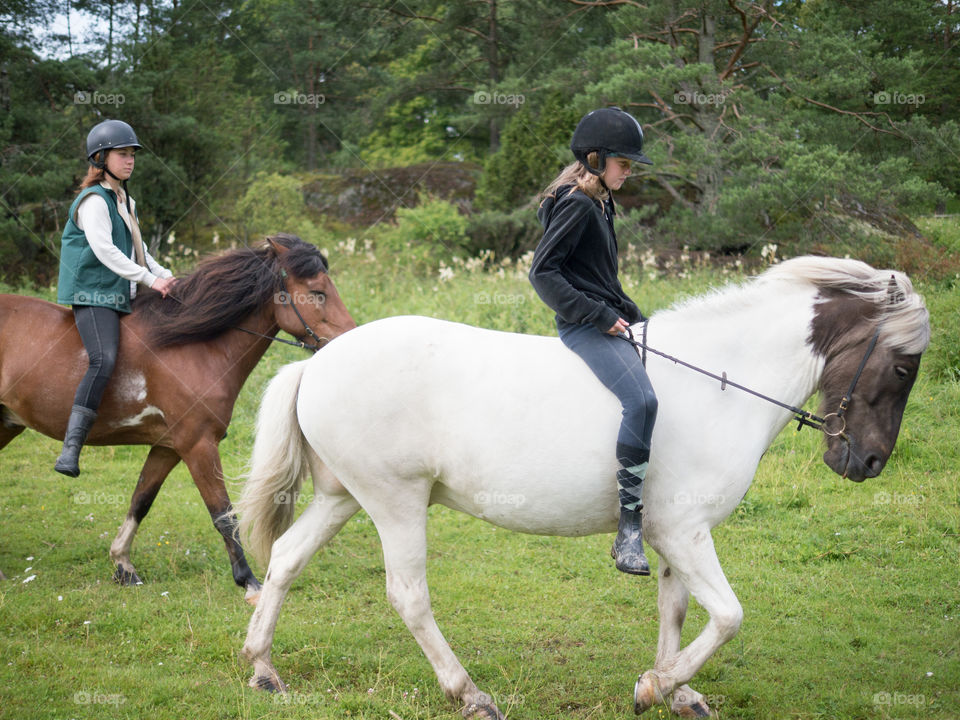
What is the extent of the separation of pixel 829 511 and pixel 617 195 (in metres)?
11.2

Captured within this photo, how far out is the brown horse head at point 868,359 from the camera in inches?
134

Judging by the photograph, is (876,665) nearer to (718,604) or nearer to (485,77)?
(718,604)

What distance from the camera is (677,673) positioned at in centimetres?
352

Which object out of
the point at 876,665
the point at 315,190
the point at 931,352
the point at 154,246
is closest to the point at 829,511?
the point at 876,665

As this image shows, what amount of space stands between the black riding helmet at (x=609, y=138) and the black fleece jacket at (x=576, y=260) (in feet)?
0.63

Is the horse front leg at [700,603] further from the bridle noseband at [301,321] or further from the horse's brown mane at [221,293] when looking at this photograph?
the horse's brown mane at [221,293]

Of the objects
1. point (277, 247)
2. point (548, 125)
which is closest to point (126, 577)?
point (277, 247)

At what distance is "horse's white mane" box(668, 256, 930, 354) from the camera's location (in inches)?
133

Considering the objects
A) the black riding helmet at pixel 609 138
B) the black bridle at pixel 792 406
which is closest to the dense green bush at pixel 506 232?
the black riding helmet at pixel 609 138

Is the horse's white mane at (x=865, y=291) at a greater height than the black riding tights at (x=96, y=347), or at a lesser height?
greater

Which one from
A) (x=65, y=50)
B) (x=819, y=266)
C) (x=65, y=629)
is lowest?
(x=65, y=629)

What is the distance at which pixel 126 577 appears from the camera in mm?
5500

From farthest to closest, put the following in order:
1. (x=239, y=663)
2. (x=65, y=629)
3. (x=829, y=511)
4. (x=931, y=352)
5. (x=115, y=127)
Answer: (x=931, y=352)
(x=829, y=511)
(x=115, y=127)
(x=65, y=629)
(x=239, y=663)

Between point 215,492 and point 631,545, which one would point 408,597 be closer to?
point 631,545
